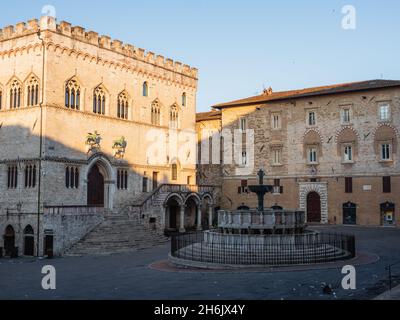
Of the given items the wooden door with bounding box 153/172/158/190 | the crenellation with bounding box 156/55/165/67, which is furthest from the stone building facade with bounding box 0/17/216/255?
the crenellation with bounding box 156/55/165/67

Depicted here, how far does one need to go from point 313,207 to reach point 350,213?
3.58 metres

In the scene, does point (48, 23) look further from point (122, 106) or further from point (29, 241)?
point (29, 241)

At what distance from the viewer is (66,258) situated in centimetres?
3034

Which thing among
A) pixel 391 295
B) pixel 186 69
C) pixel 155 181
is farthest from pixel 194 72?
pixel 391 295

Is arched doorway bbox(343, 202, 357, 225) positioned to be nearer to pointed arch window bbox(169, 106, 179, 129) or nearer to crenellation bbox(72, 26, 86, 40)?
pointed arch window bbox(169, 106, 179, 129)

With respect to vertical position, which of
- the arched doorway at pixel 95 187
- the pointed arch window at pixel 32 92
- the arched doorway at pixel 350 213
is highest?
the pointed arch window at pixel 32 92

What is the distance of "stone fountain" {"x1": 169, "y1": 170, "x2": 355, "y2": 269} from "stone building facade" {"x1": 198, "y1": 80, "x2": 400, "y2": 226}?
59.6ft

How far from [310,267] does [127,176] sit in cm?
2257

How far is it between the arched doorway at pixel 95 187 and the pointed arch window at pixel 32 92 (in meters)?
6.51

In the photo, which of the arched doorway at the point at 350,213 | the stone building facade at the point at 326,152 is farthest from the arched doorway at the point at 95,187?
the arched doorway at the point at 350,213

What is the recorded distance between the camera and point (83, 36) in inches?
1448

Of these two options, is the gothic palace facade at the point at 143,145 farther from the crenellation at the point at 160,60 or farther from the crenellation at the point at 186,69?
the crenellation at the point at 160,60

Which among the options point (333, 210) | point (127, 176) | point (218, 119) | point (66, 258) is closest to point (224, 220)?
point (66, 258)

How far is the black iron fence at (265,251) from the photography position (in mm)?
21789
